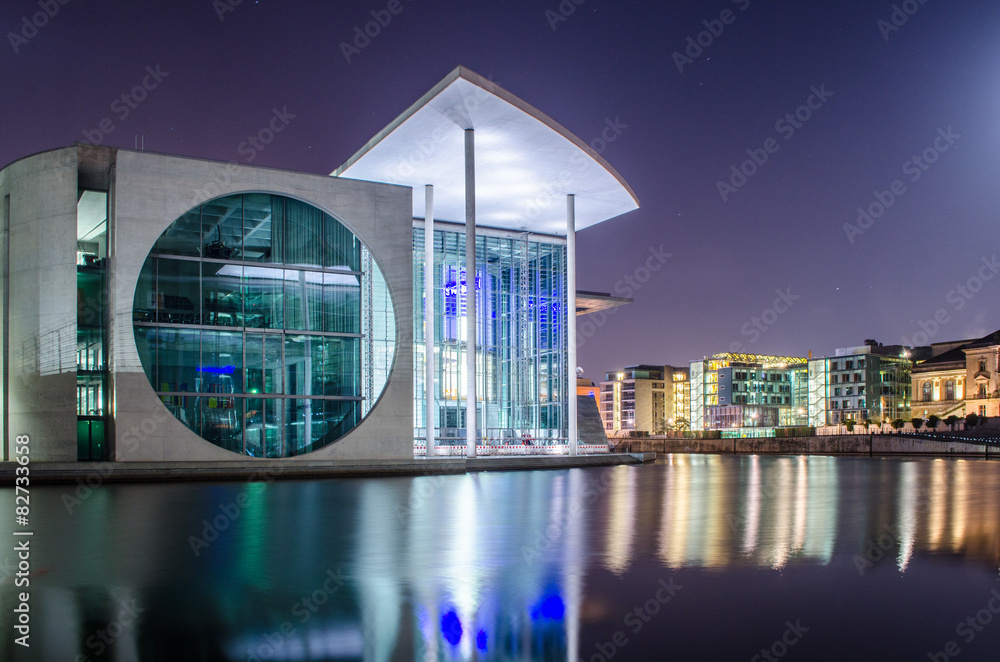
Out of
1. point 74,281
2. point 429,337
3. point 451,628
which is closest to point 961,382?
point 429,337

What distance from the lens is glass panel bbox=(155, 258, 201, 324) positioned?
2452cm

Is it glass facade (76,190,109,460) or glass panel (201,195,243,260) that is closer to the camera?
glass facade (76,190,109,460)

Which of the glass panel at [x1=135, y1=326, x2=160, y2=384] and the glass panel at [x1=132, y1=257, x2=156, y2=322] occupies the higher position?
the glass panel at [x1=132, y1=257, x2=156, y2=322]

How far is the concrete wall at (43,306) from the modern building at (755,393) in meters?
103

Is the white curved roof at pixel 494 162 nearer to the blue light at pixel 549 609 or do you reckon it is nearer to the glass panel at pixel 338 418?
the glass panel at pixel 338 418

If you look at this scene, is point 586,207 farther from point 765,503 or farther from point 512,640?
point 512,640

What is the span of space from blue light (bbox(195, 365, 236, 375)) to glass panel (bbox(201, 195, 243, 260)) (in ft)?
10.4

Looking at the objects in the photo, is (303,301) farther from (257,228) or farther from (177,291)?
(177,291)

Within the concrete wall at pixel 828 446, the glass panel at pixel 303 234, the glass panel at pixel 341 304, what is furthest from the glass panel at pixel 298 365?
the concrete wall at pixel 828 446

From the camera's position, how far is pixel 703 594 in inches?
228

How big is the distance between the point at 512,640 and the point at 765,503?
9.51 m

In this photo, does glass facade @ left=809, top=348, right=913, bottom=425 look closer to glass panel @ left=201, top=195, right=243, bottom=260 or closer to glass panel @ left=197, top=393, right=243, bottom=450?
glass panel @ left=197, top=393, right=243, bottom=450

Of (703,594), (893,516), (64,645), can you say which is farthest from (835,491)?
(64,645)

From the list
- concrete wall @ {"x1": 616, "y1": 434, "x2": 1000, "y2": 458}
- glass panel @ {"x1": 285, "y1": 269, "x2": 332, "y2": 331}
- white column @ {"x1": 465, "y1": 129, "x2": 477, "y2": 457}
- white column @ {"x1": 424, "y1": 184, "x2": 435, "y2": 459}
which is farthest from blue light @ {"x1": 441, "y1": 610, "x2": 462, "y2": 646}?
concrete wall @ {"x1": 616, "y1": 434, "x2": 1000, "y2": 458}
